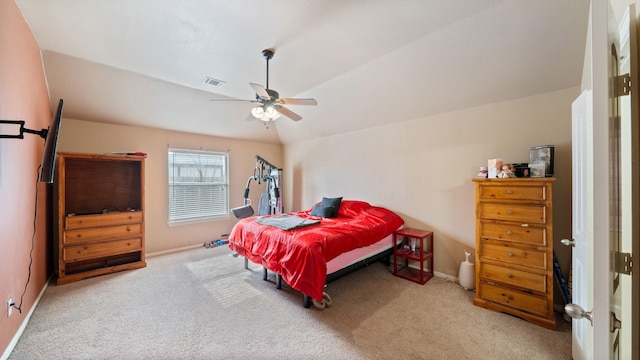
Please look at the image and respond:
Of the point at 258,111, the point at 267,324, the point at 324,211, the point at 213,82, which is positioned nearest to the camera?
the point at 267,324

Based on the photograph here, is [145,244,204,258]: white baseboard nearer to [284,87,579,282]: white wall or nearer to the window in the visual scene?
the window

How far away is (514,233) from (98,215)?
5194mm

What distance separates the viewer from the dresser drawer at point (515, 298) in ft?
7.37

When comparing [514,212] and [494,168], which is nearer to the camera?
[514,212]

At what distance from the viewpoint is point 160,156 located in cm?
437

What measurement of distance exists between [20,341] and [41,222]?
1.50m

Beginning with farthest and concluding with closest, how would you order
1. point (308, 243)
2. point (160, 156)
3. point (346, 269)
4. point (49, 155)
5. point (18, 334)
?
point (160, 156) → point (346, 269) → point (308, 243) → point (18, 334) → point (49, 155)

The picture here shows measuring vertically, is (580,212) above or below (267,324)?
above

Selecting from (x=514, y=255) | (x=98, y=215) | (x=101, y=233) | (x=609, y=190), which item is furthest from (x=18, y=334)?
(x=514, y=255)

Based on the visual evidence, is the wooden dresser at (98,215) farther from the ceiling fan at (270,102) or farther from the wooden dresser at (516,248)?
the wooden dresser at (516,248)

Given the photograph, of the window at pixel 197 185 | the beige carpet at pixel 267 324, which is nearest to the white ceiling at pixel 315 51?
the window at pixel 197 185

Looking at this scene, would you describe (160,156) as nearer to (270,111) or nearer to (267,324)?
(270,111)

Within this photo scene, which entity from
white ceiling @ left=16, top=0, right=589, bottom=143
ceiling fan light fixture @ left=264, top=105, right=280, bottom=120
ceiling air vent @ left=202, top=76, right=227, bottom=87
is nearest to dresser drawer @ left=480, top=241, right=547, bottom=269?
white ceiling @ left=16, top=0, right=589, bottom=143

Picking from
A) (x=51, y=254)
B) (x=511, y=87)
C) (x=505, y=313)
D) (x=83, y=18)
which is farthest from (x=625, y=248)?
(x=51, y=254)
